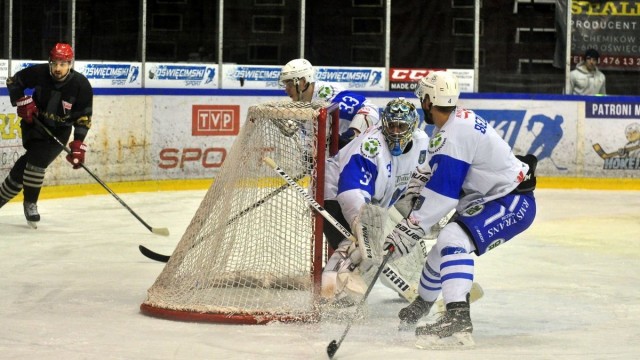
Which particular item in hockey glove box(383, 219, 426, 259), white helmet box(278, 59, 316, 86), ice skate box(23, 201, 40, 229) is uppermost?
white helmet box(278, 59, 316, 86)

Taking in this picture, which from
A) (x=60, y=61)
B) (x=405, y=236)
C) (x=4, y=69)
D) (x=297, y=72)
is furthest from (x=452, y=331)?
(x=4, y=69)

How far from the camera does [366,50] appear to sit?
523 inches

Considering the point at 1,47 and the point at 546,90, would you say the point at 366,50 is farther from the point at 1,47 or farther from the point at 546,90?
the point at 1,47

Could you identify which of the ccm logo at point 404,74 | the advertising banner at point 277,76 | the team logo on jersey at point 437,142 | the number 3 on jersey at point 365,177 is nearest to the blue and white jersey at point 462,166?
the team logo on jersey at point 437,142

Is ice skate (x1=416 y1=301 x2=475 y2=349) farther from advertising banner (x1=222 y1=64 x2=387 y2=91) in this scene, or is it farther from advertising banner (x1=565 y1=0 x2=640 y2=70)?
advertising banner (x1=565 y1=0 x2=640 y2=70)

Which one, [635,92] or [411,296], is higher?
[635,92]

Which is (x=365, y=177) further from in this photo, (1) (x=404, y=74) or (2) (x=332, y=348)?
(1) (x=404, y=74)

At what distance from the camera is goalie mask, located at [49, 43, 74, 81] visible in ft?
27.1

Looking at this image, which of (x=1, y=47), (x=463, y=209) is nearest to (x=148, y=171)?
(x=1, y=47)

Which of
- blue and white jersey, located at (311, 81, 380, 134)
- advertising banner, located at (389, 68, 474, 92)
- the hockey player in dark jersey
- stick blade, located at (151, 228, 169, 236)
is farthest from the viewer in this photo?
advertising banner, located at (389, 68, 474, 92)

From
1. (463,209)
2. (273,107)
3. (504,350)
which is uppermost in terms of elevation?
(273,107)

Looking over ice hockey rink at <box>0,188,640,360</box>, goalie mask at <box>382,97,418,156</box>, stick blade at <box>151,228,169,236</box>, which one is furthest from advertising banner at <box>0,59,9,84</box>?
goalie mask at <box>382,97,418,156</box>

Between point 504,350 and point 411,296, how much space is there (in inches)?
33.9

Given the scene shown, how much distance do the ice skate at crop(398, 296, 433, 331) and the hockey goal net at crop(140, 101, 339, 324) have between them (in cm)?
35
